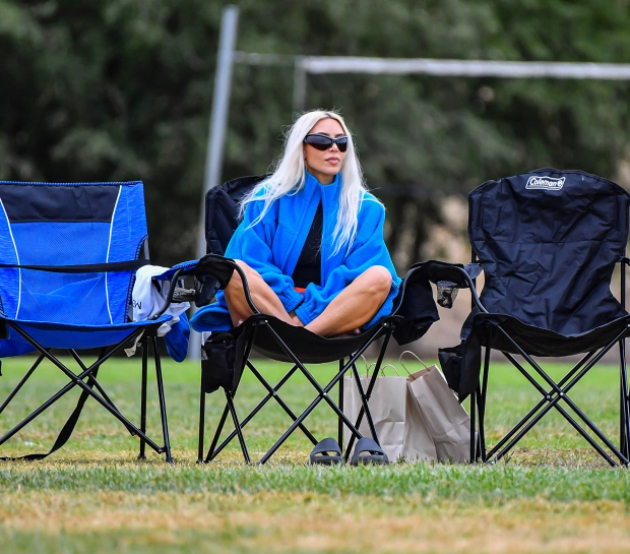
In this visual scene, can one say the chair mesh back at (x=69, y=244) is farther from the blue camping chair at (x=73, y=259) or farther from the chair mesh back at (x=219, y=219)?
the chair mesh back at (x=219, y=219)

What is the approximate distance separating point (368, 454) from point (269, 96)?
11.7 meters

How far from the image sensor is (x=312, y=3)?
1553cm

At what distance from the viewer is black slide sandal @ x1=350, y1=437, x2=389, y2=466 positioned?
3.81 m

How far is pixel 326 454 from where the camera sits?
3.88 meters

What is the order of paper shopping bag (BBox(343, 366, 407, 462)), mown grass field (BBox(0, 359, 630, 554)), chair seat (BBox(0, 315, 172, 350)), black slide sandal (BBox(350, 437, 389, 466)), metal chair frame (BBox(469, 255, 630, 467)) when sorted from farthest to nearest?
paper shopping bag (BBox(343, 366, 407, 462)), chair seat (BBox(0, 315, 172, 350)), metal chair frame (BBox(469, 255, 630, 467)), black slide sandal (BBox(350, 437, 389, 466)), mown grass field (BBox(0, 359, 630, 554))

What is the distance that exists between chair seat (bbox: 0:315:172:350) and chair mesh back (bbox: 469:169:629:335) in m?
1.31

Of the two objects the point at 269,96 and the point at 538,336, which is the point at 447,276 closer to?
the point at 538,336

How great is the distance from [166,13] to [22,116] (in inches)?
105

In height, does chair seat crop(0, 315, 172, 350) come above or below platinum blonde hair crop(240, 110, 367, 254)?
below

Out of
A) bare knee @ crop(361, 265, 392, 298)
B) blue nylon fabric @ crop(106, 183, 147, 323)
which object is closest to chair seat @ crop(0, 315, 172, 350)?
blue nylon fabric @ crop(106, 183, 147, 323)

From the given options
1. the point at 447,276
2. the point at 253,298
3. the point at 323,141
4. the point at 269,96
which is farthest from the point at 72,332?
the point at 269,96

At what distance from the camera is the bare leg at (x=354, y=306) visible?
160 inches

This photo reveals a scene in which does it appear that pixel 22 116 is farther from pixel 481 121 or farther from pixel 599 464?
pixel 599 464

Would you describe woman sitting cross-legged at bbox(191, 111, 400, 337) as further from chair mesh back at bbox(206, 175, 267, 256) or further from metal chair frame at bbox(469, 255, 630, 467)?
metal chair frame at bbox(469, 255, 630, 467)
